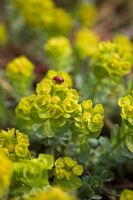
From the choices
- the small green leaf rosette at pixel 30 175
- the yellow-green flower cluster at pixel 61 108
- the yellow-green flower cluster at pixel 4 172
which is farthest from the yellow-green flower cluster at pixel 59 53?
the yellow-green flower cluster at pixel 4 172

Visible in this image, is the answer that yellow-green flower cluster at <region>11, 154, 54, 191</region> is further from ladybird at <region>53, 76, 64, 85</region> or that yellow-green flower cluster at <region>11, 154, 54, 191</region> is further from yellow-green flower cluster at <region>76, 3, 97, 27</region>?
yellow-green flower cluster at <region>76, 3, 97, 27</region>

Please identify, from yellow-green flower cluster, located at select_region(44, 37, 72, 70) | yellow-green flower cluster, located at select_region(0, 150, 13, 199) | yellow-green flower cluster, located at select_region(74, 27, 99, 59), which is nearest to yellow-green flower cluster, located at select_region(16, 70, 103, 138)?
yellow-green flower cluster, located at select_region(0, 150, 13, 199)

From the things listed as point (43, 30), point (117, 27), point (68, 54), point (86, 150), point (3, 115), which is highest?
point (117, 27)

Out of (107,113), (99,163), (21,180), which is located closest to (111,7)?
(107,113)

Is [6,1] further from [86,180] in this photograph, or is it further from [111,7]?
[86,180]

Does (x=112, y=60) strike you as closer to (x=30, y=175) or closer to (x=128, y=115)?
(x=128, y=115)
